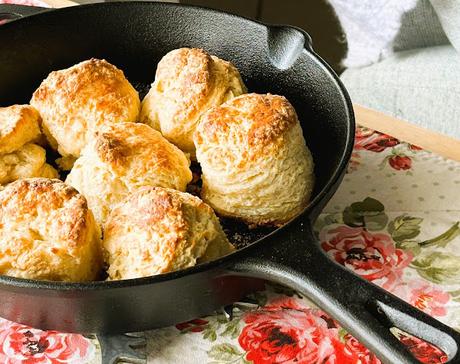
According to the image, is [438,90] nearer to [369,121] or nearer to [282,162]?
[369,121]

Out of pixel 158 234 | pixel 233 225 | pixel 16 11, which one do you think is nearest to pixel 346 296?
pixel 158 234

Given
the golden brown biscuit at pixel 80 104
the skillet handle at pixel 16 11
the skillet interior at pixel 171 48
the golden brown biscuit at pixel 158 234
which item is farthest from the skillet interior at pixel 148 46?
the golden brown biscuit at pixel 158 234

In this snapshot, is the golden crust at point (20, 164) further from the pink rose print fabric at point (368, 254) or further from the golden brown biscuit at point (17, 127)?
the pink rose print fabric at point (368, 254)

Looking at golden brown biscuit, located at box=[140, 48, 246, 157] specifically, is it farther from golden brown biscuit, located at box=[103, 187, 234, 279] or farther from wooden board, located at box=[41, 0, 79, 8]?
wooden board, located at box=[41, 0, 79, 8]

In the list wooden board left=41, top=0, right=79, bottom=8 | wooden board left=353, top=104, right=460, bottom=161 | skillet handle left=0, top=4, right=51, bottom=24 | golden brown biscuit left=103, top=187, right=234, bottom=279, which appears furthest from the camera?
wooden board left=41, top=0, right=79, bottom=8

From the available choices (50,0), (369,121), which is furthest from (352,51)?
(50,0)

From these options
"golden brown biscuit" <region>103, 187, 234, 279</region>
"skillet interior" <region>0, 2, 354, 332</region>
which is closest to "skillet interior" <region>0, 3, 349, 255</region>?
"skillet interior" <region>0, 2, 354, 332</region>
